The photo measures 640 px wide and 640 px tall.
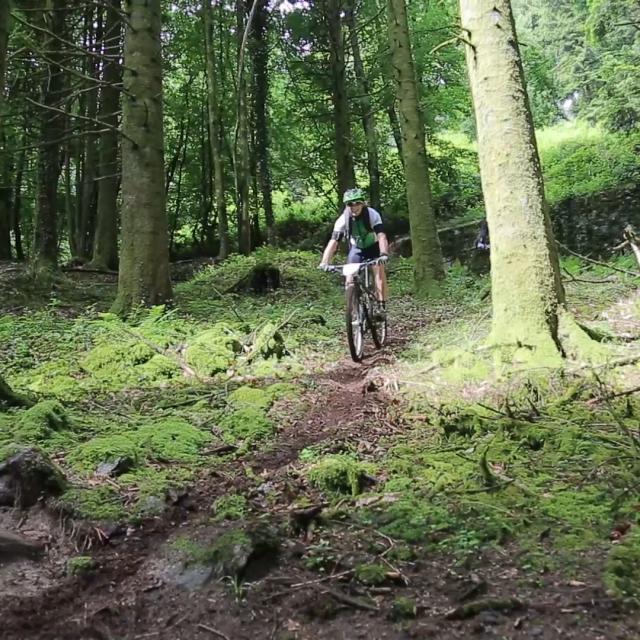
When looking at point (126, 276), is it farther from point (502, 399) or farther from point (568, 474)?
point (568, 474)

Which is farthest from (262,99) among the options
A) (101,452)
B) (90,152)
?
(101,452)

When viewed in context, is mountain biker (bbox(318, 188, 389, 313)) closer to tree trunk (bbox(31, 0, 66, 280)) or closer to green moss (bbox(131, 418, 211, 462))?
green moss (bbox(131, 418, 211, 462))

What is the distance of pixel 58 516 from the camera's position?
3.06m

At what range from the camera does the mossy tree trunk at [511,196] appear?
17.1 feet

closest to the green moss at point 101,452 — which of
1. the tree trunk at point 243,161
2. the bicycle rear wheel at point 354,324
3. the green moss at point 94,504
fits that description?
the green moss at point 94,504

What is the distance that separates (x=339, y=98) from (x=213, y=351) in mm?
12834

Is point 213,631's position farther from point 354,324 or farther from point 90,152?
point 90,152

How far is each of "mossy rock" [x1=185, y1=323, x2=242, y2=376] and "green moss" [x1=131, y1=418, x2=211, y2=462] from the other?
1.93m

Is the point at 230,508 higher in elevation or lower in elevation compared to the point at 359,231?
lower

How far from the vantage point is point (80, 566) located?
269cm

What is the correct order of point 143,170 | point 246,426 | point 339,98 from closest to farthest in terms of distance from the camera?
point 246,426
point 143,170
point 339,98

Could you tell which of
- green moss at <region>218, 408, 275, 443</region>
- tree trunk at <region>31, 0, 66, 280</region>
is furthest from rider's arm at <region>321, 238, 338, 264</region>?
tree trunk at <region>31, 0, 66, 280</region>

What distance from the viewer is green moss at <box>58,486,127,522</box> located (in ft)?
10.2

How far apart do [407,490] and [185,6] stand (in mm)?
20210
